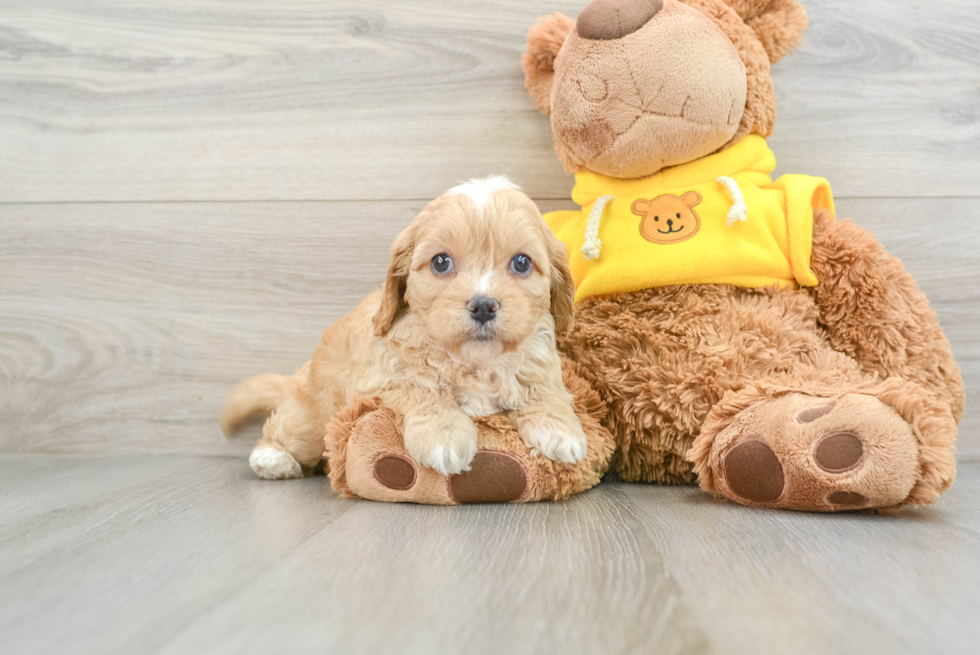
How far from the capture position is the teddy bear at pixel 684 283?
1179 millimetres

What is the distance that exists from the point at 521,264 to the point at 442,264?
0.45 feet

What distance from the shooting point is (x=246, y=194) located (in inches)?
70.3

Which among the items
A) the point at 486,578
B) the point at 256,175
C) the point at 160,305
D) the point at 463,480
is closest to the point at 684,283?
the point at 463,480

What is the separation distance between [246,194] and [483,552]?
50.2 inches

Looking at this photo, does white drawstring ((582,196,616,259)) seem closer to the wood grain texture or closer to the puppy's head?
the puppy's head

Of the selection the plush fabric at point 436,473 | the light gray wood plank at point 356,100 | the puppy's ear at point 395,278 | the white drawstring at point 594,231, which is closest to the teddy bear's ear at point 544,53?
the light gray wood plank at point 356,100

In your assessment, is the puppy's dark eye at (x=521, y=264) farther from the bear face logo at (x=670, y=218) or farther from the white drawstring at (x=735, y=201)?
the white drawstring at (x=735, y=201)

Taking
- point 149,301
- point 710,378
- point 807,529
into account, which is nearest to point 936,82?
point 710,378

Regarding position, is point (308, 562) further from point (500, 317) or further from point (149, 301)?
point (149, 301)

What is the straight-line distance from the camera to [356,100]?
1766 millimetres

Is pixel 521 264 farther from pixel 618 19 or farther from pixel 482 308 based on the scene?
pixel 618 19

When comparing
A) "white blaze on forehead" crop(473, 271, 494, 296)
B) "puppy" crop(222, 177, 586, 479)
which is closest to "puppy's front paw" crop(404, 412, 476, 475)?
"puppy" crop(222, 177, 586, 479)

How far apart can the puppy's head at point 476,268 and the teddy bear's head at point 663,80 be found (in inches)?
10.4

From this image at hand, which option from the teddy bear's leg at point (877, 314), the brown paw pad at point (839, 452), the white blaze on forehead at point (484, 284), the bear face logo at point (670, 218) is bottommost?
the brown paw pad at point (839, 452)
